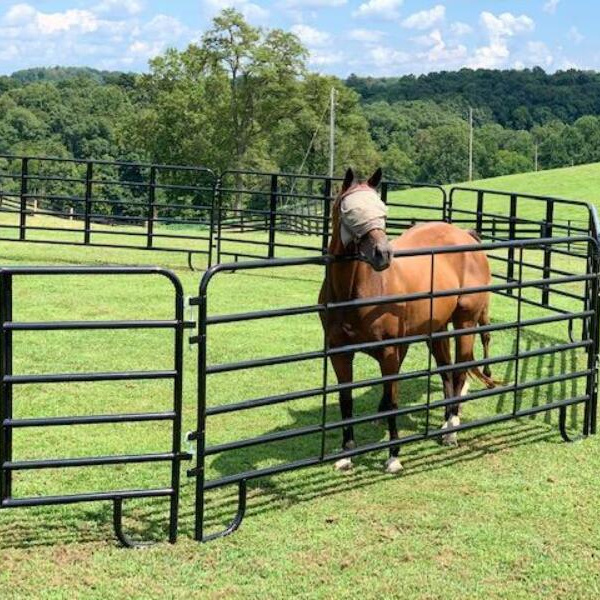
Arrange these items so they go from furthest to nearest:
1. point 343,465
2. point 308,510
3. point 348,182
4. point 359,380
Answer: point 359,380, point 343,465, point 348,182, point 308,510

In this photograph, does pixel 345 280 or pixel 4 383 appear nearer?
pixel 4 383

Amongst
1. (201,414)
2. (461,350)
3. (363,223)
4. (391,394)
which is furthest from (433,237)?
(201,414)

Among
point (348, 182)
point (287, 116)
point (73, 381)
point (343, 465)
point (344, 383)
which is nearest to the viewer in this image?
point (73, 381)

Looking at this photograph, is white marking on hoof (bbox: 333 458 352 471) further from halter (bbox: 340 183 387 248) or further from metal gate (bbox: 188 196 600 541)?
halter (bbox: 340 183 387 248)

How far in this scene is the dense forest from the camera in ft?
151

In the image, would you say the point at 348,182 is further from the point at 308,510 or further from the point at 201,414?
the point at 308,510

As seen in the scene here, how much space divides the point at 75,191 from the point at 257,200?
549 inches

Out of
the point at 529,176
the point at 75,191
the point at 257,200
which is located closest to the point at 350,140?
the point at 257,200

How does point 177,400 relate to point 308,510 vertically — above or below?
above

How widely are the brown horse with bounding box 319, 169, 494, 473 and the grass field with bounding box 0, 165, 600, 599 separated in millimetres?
443

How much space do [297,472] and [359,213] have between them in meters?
1.57

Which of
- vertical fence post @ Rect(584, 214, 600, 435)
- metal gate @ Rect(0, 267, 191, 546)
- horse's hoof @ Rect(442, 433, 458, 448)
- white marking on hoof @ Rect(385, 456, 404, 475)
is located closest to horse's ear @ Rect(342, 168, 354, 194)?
metal gate @ Rect(0, 267, 191, 546)

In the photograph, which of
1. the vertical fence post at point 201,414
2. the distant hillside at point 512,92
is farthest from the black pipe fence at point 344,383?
the distant hillside at point 512,92

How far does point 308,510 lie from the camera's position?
4348 millimetres
